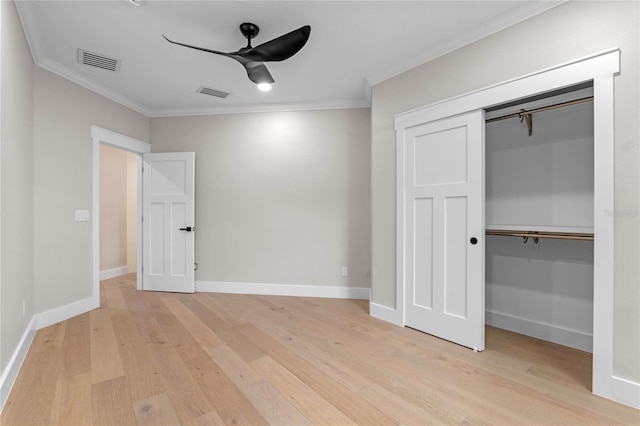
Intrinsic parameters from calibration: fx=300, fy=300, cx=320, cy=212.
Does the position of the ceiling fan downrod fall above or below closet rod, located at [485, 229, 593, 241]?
above

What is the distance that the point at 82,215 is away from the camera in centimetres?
335

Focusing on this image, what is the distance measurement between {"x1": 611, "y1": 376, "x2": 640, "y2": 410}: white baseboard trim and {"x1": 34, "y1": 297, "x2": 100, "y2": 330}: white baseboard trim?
4549 mm

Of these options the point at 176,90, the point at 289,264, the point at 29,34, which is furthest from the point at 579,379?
the point at 29,34

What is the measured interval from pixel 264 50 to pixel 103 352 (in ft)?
8.77

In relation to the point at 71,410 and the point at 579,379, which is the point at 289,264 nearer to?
the point at 71,410

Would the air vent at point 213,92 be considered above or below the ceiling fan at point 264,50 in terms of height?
above

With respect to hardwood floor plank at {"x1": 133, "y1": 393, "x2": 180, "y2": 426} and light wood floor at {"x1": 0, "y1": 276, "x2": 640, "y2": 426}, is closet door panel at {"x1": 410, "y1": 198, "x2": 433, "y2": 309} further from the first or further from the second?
hardwood floor plank at {"x1": 133, "y1": 393, "x2": 180, "y2": 426}

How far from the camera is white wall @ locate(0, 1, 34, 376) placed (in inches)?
75.7

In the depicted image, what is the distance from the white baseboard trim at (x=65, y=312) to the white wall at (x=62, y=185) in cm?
5

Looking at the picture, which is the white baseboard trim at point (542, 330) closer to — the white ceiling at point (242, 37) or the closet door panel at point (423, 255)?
the closet door panel at point (423, 255)

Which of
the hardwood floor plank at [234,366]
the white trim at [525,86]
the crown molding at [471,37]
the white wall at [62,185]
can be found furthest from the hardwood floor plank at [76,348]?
the crown molding at [471,37]

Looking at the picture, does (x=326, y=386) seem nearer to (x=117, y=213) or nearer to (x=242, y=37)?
(x=242, y=37)

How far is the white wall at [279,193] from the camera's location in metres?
3.99

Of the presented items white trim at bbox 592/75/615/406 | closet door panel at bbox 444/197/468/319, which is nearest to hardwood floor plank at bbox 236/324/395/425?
closet door panel at bbox 444/197/468/319
